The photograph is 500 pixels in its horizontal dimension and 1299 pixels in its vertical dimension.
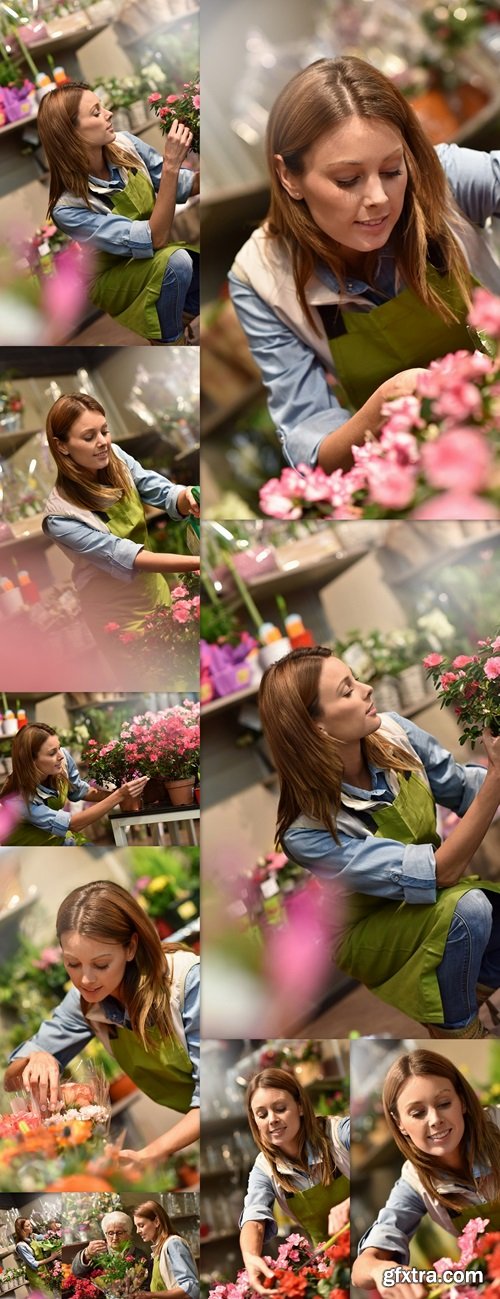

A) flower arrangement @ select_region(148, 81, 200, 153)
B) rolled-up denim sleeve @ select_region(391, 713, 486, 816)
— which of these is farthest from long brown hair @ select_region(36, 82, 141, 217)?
rolled-up denim sleeve @ select_region(391, 713, 486, 816)

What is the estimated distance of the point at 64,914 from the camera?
2203 millimetres

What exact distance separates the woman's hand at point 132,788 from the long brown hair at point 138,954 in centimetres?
19

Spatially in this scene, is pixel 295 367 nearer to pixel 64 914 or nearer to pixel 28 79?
pixel 28 79

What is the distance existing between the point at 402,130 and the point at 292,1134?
1853 millimetres

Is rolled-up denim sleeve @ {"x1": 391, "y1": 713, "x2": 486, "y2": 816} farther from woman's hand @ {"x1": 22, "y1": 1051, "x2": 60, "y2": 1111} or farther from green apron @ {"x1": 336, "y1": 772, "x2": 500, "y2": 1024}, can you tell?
woman's hand @ {"x1": 22, "y1": 1051, "x2": 60, "y2": 1111}

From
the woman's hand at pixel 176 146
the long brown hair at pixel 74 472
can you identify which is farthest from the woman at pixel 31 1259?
the woman's hand at pixel 176 146

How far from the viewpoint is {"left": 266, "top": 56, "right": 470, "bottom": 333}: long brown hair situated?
2.08m

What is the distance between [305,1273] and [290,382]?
5.38ft

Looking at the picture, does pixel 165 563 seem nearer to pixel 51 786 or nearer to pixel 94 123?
pixel 51 786

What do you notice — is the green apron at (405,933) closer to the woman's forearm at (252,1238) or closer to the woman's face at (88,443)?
the woman's forearm at (252,1238)

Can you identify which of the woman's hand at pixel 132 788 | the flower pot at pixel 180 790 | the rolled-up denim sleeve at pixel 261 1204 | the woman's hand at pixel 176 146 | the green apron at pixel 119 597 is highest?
the woman's hand at pixel 176 146

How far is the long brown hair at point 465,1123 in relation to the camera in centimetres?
211

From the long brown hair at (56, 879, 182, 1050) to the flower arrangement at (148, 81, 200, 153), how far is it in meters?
1.46

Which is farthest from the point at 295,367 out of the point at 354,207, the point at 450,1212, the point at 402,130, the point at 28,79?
the point at 450,1212
